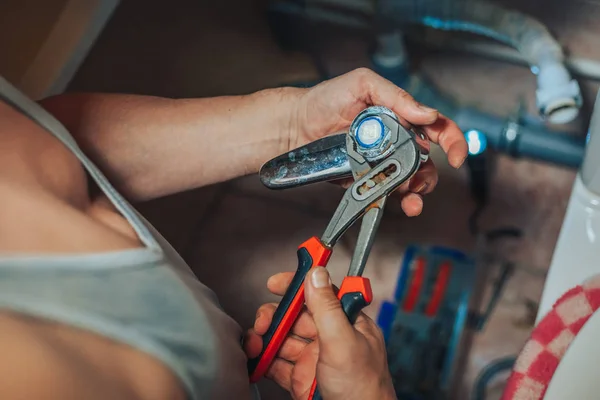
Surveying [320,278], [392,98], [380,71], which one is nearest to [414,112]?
[392,98]

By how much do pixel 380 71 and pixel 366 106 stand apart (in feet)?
1.46

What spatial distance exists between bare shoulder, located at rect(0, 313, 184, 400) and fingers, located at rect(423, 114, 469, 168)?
1.00 feet

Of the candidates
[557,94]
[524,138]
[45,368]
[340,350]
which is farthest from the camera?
[524,138]

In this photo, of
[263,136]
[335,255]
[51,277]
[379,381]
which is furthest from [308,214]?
[51,277]

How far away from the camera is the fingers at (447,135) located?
0.52 metres

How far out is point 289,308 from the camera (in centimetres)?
52

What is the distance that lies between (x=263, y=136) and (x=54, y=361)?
0.34 meters

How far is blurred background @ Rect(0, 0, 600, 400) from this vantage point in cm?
91

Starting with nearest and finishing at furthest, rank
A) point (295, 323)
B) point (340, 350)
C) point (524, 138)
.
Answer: point (340, 350), point (295, 323), point (524, 138)

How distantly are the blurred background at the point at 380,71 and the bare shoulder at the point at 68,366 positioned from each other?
528 mm

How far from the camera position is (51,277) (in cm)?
36

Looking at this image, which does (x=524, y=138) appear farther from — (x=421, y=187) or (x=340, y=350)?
(x=340, y=350)

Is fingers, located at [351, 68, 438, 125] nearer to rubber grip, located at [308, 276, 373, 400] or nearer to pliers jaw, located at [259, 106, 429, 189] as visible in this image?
pliers jaw, located at [259, 106, 429, 189]

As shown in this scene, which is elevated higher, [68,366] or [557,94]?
[557,94]
